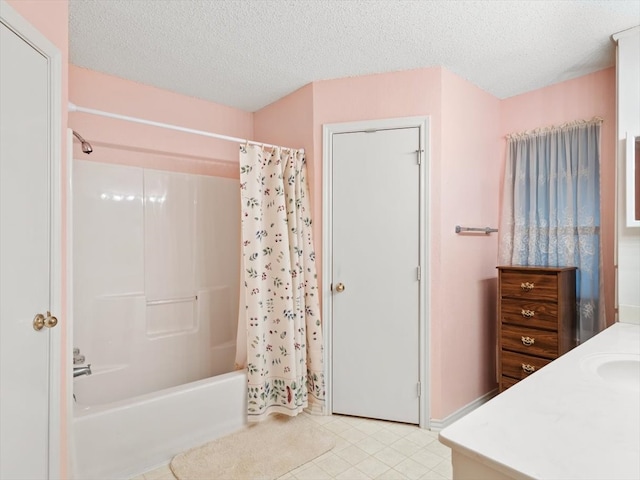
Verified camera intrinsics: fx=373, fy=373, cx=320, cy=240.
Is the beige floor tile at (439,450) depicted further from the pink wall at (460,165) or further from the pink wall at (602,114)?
the pink wall at (602,114)

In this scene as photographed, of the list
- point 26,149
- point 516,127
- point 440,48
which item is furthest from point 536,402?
point 516,127

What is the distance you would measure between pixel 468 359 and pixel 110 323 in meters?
2.50

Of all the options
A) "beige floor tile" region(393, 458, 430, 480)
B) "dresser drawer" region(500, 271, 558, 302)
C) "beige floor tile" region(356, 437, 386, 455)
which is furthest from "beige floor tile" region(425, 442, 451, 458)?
"dresser drawer" region(500, 271, 558, 302)

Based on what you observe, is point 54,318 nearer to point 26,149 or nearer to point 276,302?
point 26,149

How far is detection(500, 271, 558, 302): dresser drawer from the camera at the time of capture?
7.61 feet

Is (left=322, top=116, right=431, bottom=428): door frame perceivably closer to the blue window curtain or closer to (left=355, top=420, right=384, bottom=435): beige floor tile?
(left=355, top=420, right=384, bottom=435): beige floor tile

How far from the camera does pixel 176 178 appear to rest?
2.82 meters

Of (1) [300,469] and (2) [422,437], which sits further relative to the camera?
(2) [422,437]

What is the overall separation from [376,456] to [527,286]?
1405mm

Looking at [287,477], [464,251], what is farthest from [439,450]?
[464,251]

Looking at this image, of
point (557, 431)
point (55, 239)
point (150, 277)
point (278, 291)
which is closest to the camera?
point (557, 431)

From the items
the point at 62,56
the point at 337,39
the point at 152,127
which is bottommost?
the point at 62,56

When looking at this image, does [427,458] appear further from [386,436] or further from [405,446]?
[386,436]

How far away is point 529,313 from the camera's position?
240 cm
